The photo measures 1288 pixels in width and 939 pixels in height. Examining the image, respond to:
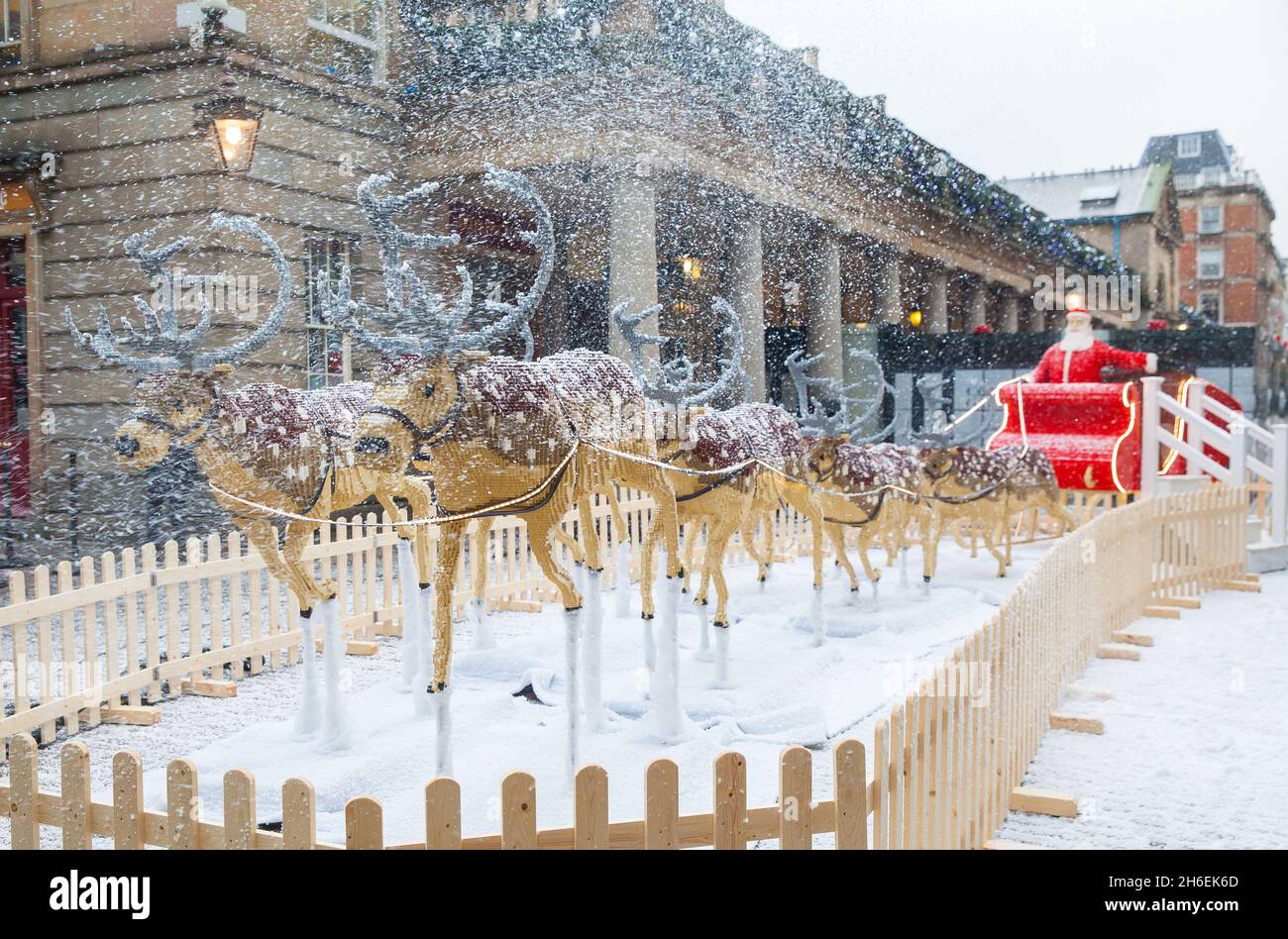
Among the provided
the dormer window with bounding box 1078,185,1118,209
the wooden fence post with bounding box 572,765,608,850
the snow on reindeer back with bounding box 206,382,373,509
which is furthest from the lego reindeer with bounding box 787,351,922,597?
the wooden fence post with bounding box 572,765,608,850

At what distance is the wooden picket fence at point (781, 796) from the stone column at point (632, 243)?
3.62 m

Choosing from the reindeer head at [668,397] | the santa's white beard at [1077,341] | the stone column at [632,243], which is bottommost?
the reindeer head at [668,397]

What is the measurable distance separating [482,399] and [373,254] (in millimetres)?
4363

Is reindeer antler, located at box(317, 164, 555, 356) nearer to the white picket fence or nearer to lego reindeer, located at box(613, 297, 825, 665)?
lego reindeer, located at box(613, 297, 825, 665)

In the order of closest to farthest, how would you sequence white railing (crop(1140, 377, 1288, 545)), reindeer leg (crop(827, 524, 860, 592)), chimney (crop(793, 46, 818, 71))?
reindeer leg (crop(827, 524, 860, 592)) < chimney (crop(793, 46, 818, 71)) < white railing (crop(1140, 377, 1288, 545))

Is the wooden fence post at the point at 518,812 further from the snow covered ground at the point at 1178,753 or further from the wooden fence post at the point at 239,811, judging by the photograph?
the snow covered ground at the point at 1178,753

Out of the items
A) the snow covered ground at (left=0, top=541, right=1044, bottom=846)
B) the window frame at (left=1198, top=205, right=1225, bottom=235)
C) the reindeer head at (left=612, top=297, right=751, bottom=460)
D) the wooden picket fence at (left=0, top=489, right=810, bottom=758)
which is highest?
the window frame at (left=1198, top=205, right=1225, bottom=235)

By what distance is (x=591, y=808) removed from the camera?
236cm

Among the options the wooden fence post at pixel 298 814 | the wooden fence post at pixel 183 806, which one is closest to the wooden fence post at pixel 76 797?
the wooden fence post at pixel 183 806

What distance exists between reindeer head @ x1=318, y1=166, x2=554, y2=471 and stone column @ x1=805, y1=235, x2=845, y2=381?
7410mm

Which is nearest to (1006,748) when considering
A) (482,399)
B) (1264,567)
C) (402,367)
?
(482,399)

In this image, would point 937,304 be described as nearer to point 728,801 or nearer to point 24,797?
point 728,801

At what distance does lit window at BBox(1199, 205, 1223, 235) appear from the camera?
374cm

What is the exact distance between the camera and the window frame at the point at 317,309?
684 centimetres
